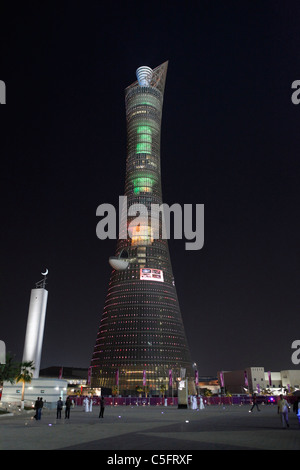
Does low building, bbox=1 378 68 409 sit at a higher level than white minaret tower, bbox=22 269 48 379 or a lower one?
lower

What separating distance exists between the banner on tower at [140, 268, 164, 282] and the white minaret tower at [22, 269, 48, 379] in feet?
172

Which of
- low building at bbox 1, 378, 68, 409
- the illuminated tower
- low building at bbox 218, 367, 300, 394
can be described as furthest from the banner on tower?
low building at bbox 218, 367, 300, 394

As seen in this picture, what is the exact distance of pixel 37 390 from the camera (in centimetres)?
7788

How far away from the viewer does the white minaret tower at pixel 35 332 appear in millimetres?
78188

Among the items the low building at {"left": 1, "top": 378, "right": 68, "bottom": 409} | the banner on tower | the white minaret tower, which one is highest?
the banner on tower

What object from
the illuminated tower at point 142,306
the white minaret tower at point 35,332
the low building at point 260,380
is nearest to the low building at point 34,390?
the white minaret tower at point 35,332

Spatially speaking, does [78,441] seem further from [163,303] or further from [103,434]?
[163,303]

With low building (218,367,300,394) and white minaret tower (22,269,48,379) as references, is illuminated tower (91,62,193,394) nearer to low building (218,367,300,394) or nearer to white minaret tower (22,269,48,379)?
white minaret tower (22,269,48,379)

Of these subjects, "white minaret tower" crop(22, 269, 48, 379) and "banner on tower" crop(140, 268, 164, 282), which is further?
"banner on tower" crop(140, 268, 164, 282)

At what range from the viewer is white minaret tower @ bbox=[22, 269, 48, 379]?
78188 mm

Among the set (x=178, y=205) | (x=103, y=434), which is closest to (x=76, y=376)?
(x=178, y=205)

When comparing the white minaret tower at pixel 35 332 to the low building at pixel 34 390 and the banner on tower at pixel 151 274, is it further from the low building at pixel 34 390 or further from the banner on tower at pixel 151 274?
the banner on tower at pixel 151 274

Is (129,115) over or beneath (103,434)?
over
